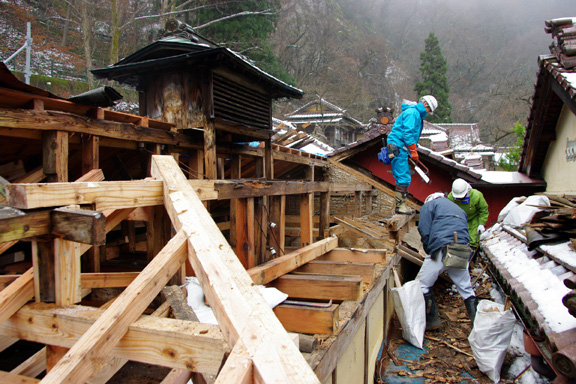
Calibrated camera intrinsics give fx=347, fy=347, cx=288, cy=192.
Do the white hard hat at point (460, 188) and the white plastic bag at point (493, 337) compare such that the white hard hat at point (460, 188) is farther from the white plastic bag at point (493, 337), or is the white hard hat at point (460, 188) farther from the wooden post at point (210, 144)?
the wooden post at point (210, 144)

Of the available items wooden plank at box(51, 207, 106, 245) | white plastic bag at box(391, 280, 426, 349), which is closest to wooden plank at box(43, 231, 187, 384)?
wooden plank at box(51, 207, 106, 245)

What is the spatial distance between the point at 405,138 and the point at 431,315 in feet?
11.1

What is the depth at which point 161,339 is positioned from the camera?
1.62 metres

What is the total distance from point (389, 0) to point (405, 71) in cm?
2267

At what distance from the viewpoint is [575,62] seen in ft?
19.3

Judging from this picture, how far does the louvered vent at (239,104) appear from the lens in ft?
17.7

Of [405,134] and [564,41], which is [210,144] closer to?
[405,134]

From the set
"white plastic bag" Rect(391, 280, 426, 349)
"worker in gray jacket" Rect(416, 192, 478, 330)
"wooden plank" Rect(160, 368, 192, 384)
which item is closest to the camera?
"wooden plank" Rect(160, 368, 192, 384)

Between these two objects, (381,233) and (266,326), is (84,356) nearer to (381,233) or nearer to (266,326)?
(266,326)

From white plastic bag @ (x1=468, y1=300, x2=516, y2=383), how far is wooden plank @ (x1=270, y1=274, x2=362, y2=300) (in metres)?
2.20

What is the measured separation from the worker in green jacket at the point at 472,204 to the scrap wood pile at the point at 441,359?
64.2 inches

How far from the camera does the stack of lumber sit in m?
5.90

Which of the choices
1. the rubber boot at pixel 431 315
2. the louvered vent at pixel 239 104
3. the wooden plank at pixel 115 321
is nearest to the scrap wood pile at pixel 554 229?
the rubber boot at pixel 431 315

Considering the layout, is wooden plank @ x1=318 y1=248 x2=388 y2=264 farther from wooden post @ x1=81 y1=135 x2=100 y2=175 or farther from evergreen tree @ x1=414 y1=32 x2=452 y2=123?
evergreen tree @ x1=414 y1=32 x2=452 y2=123
